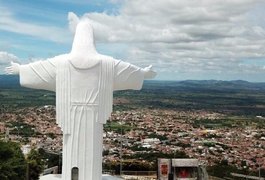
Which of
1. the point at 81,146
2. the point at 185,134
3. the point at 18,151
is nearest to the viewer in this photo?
the point at 81,146

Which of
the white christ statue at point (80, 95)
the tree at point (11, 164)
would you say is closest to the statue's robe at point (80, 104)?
the white christ statue at point (80, 95)

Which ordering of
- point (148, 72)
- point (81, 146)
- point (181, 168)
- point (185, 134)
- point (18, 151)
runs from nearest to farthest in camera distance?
point (81, 146), point (148, 72), point (18, 151), point (181, 168), point (185, 134)

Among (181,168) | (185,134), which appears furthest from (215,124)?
(181,168)

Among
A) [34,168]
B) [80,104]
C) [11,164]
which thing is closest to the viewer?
[80,104]

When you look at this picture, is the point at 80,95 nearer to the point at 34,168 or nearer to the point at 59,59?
the point at 59,59

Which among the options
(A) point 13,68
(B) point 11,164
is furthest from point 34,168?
(A) point 13,68

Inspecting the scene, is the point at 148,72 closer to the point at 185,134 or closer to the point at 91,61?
the point at 91,61

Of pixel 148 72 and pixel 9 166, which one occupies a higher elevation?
pixel 148 72

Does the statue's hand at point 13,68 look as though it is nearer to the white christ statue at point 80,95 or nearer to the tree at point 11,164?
the white christ statue at point 80,95
